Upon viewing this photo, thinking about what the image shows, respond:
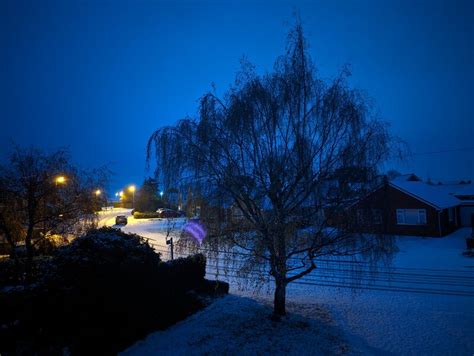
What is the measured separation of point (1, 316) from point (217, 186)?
24.1 feet

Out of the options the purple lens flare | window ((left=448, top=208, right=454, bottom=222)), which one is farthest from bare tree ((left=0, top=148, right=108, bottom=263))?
window ((left=448, top=208, right=454, bottom=222))

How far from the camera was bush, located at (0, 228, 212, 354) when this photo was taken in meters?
6.81

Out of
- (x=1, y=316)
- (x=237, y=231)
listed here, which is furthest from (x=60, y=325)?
(x=237, y=231)

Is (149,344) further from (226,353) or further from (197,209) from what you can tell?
(197,209)

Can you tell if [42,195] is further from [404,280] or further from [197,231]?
[404,280]

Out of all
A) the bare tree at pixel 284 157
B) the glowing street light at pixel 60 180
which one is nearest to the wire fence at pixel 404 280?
the bare tree at pixel 284 157

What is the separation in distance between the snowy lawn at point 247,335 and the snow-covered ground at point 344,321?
0.03 metres

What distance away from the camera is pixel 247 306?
1057 centimetres

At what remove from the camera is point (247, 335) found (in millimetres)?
8422

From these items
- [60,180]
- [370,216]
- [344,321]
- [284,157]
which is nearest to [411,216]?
[344,321]

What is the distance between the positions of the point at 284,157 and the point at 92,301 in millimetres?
6194

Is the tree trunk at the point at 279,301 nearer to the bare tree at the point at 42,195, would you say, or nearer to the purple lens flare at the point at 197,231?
the purple lens flare at the point at 197,231

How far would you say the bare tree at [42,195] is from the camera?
38.4 feet

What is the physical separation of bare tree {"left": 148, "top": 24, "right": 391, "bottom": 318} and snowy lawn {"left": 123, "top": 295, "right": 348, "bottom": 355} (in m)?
1.94
